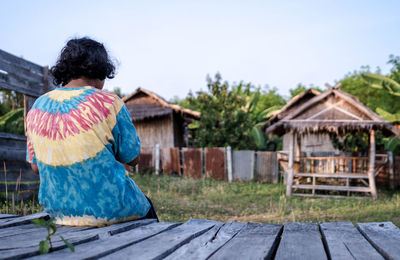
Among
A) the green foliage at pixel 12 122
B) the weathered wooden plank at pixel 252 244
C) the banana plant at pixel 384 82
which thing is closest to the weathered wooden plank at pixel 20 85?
the weathered wooden plank at pixel 252 244

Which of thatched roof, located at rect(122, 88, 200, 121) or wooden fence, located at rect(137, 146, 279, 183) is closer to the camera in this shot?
wooden fence, located at rect(137, 146, 279, 183)

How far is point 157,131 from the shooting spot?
1894cm

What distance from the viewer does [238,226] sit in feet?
7.04

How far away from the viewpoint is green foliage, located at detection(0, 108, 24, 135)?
16.4 metres

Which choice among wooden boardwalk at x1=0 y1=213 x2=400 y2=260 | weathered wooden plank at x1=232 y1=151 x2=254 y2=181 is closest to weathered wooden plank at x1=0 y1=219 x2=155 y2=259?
wooden boardwalk at x1=0 y1=213 x2=400 y2=260

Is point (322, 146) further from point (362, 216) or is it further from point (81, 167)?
point (81, 167)

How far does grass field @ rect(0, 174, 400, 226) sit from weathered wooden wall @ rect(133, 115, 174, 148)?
540 centimetres

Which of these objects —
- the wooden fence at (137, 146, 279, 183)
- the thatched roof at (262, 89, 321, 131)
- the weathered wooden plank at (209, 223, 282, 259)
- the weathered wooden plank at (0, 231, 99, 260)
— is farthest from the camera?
the thatched roof at (262, 89, 321, 131)

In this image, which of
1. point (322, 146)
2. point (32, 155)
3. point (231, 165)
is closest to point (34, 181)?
point (32, 155)

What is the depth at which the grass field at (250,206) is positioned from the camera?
24.4ft

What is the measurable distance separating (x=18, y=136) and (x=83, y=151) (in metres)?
4.39

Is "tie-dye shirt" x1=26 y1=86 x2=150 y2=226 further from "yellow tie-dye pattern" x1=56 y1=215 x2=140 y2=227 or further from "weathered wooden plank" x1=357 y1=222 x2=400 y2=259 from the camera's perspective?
"weathered wooden plank" x1=357 y1=222 x2=400 y2=259

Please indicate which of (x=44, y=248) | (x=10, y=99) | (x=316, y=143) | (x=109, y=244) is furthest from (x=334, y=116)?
(x=10, y=99)

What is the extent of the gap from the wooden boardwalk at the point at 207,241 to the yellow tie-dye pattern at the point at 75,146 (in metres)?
0.42
